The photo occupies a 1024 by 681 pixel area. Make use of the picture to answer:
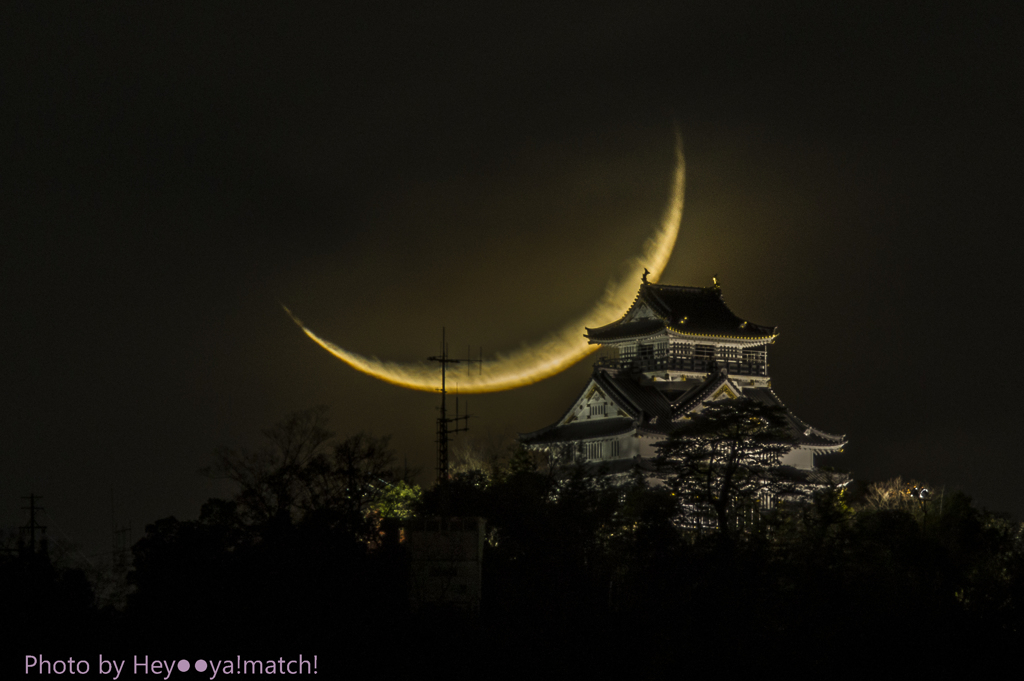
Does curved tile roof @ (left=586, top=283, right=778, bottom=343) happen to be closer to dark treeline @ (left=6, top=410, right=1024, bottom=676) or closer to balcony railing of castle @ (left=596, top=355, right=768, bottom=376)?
balcony railing of castle @ (left=596, top=355, right=768, bottom=376)

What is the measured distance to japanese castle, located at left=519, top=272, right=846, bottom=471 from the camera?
63.6m

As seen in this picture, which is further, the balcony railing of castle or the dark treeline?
the balcony railing of castle

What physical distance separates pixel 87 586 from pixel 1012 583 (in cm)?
2457

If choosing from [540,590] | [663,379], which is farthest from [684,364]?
[540,590]

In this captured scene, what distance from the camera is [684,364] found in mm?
66688

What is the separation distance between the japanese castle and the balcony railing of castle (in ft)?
0.14

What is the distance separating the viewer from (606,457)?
6450 centimetres

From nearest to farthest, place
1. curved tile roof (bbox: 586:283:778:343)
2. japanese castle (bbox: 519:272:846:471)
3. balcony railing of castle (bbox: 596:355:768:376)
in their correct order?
japanese castle (bbox: 519:272:846:471) → balcony railing of castle (bbox: 596:355:768:376) → curved tile roof (bbox: 586:283:778:343)

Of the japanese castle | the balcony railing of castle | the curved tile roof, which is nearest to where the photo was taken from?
the japanese castle

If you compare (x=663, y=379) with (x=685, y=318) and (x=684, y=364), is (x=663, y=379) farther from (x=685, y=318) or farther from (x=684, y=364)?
(x=685, y=318)

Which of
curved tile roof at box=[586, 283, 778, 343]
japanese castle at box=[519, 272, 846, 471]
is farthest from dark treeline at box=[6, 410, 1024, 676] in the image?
curved tile roof at box=[586, 283, 778, 343]

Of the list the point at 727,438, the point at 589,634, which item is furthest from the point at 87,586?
the point at 727,438

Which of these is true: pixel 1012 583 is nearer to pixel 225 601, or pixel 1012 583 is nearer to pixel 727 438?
pixel 727 438

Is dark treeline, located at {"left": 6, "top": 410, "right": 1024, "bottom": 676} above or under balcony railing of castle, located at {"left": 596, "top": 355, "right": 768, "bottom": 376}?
under
